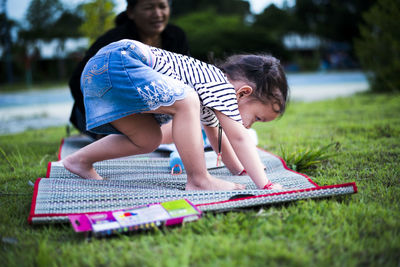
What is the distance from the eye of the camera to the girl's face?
2.01 metres

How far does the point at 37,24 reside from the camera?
860 inches

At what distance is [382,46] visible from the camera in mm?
6824

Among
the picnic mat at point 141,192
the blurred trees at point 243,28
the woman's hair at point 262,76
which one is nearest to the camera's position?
the picnic mat at point 141,192

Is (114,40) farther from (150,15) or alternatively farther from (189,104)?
(189,104)

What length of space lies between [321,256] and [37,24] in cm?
2391

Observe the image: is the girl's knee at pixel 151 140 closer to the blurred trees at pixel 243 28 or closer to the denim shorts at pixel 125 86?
the denim shorts at pixel 125 86

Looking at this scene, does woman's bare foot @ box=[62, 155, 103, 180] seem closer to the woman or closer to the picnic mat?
the picnic mat

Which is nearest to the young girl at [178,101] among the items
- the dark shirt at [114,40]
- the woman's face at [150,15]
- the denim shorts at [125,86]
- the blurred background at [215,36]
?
the denim shorts at [125,86]

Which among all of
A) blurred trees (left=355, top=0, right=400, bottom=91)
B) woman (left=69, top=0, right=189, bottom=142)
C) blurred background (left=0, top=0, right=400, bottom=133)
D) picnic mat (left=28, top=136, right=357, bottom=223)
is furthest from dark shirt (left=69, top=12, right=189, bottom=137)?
blurred background (left=0, top=0, right=400, bottom=133)

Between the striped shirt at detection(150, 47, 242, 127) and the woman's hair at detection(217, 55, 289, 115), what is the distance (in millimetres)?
112

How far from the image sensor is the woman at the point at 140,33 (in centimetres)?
311

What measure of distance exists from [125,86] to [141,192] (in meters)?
0.52

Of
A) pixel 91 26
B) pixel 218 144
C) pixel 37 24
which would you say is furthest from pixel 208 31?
pixel 218 144

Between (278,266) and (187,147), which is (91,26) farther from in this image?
(278,266)
